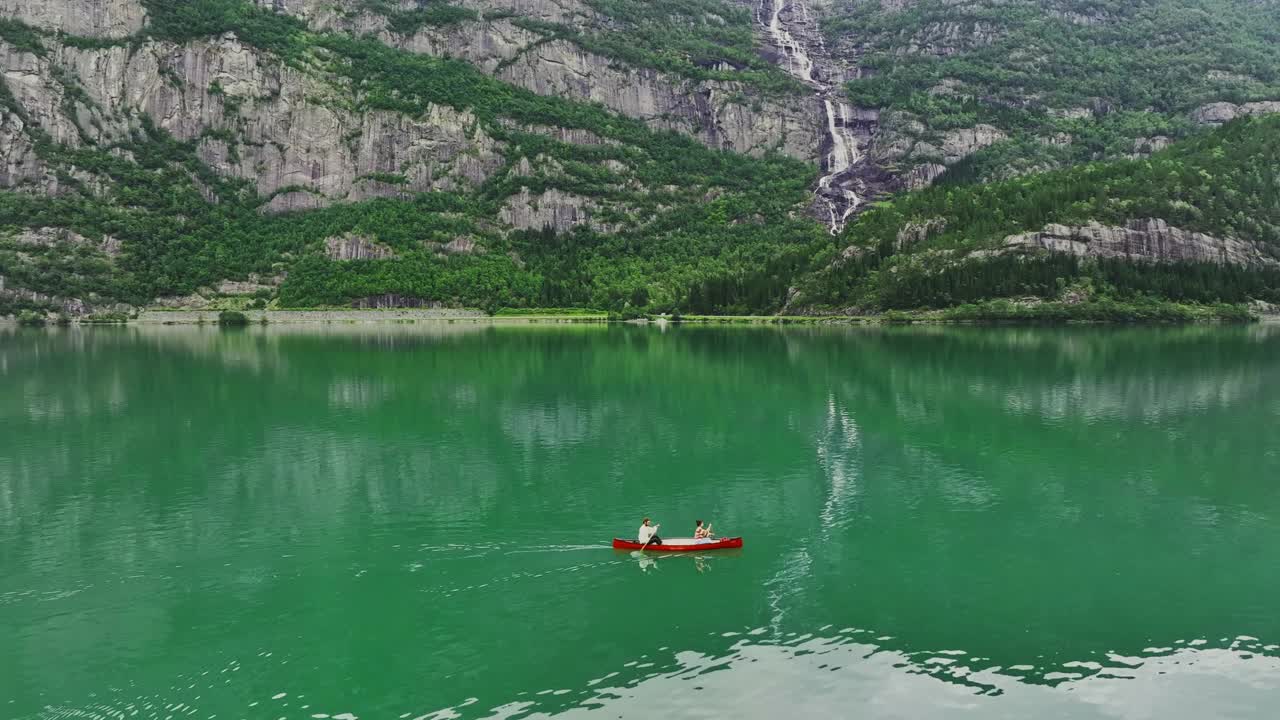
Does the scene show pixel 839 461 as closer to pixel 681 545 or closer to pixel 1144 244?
pixel 681 545

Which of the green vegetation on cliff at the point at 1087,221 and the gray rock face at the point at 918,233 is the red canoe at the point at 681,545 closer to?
the green vegetation on cliff at the point at 1087,221

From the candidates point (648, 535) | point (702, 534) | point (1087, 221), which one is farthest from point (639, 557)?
point (1087, 221)

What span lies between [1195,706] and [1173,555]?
36.8 ft

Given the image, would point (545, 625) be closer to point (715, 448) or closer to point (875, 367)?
point (715, 448)

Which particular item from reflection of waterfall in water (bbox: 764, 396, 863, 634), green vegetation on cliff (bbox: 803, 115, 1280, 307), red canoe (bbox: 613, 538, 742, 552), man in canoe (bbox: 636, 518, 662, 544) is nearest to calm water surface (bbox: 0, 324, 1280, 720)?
reflection of waterfall in water (bbox: 764, 396, 863, 634)

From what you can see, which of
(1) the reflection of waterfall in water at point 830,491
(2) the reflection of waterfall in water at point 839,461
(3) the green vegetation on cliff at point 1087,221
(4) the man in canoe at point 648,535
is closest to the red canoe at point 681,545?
(4) the man in canoe at point 648,535

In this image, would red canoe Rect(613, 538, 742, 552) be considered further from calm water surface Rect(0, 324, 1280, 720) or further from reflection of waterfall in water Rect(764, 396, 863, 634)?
reflection of waterfall in water Rect(764, 396, 863, 634)

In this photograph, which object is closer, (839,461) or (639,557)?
Result: (639,557)

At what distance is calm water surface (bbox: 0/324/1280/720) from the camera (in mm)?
19266

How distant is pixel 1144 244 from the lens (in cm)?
17500

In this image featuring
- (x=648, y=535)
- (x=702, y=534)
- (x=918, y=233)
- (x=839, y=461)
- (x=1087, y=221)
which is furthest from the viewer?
(x=918, y=233)

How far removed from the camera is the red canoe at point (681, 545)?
28.2 meters

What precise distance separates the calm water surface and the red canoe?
475 mm

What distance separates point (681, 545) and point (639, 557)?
1.44m
